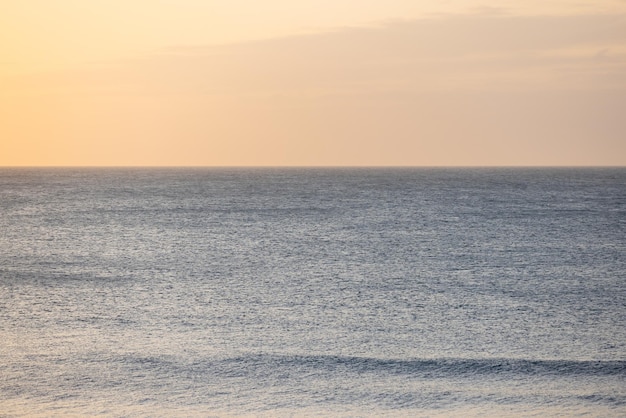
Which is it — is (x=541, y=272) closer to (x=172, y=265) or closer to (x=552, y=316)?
(x=552, y=316)

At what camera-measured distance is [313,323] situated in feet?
146

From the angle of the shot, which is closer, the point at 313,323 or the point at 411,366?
the point at 411,366

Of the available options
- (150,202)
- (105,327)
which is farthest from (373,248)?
(150,202)

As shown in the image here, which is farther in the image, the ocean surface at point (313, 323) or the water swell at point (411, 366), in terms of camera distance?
the water swell at point (411, 366)

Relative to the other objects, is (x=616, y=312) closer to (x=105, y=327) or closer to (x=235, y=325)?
(x=235, y=325)

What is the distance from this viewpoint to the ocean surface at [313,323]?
31.8m

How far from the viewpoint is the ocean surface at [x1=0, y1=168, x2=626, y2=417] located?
31762mm

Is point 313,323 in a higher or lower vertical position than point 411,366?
higher

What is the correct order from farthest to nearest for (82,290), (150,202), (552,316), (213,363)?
1. (150,202)
2. (82,290)
3. (552,316)
4. (213,363)

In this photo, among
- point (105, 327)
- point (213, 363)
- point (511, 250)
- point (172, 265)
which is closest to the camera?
point (213, 363)

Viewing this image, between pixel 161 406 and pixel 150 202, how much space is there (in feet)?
409

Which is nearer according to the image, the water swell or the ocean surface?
the ocean surface

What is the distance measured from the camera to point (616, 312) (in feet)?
154

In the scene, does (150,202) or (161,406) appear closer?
(161,406)
